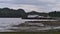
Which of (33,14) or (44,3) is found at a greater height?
(44,3)

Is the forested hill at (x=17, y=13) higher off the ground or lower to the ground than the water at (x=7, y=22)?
higher

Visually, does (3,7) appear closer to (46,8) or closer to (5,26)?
(5,26)

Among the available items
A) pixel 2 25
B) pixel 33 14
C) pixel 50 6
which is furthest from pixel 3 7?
pixel 50 6

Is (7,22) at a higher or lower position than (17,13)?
lower

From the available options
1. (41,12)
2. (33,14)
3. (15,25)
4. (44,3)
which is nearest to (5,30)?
(15,25)

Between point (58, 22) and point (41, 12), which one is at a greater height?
point (41, 12)

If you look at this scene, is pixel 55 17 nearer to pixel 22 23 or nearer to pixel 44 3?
pixel 44 3

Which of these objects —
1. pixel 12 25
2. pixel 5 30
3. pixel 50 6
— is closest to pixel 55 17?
pixel 50 6

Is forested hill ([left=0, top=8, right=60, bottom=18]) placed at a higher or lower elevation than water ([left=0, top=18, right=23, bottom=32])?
higher

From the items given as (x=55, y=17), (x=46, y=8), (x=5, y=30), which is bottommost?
(x=5, y=30)
